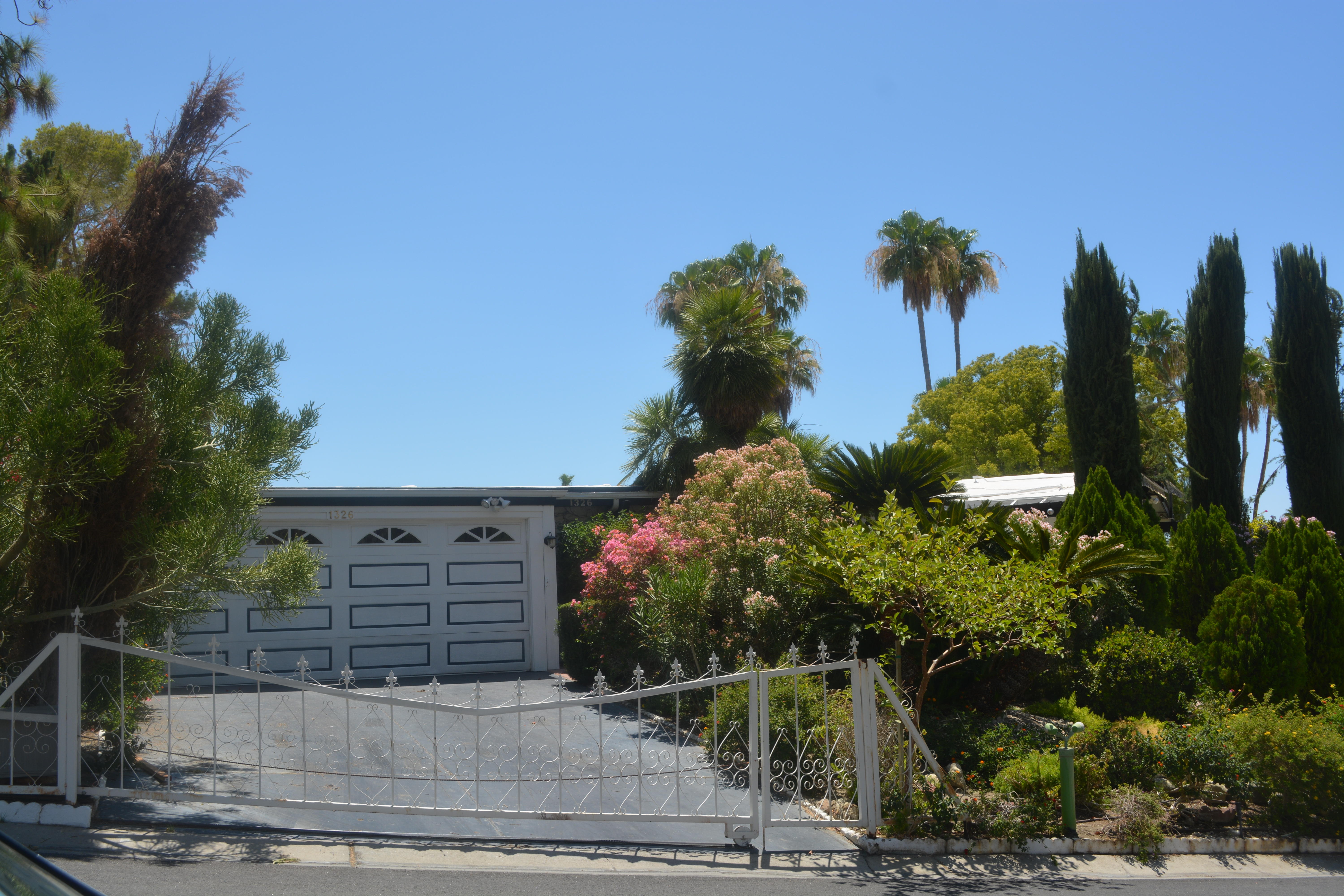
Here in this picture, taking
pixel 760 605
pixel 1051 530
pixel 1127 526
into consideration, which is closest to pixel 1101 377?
pixel 1127 526

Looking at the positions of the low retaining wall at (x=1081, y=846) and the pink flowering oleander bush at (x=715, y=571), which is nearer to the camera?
the low retaining wall at (x=1081, y=846)

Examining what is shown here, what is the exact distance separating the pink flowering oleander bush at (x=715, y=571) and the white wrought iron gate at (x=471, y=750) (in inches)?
27.2

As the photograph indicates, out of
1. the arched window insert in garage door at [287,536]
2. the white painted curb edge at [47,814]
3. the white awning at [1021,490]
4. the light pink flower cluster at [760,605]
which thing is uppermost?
the white awning at [1021,490]

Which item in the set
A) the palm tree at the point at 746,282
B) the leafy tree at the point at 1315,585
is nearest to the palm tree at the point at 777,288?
the palm tree at the point at 746,282

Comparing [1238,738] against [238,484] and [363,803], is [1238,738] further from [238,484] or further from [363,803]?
[238,484]

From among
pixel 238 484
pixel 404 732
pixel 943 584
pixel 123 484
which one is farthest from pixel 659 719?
pixel 123 484

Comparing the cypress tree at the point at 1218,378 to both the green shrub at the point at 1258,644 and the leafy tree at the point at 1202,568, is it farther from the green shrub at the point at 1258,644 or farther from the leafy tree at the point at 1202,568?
the green shrub at the point at 1258,644

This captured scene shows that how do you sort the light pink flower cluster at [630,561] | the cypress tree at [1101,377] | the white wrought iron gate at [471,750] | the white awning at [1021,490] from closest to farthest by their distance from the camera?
the white wrought iron gate at [471,750] → the light pink flower cluster at [630,561] → the cypress tree at [1101,377] → the white awning at [1021,490]

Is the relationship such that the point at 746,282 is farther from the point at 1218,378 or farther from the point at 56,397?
the point at 56,397

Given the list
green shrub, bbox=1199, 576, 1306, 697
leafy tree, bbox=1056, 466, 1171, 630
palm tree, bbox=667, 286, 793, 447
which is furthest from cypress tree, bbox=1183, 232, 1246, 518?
palm tree, bbox=667, 286, 793, 447

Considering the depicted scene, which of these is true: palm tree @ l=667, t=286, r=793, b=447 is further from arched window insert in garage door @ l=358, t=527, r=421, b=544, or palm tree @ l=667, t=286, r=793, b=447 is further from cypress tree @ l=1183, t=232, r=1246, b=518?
cypress tree @ l=1183, t=232, r=1246, b=518

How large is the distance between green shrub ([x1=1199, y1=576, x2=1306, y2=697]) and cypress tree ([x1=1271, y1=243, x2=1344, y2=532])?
8995 mm

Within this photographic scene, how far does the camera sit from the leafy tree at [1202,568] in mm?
11102

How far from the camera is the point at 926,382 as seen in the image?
117 feet
